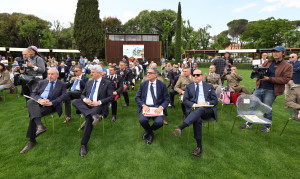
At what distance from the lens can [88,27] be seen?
3372 cm

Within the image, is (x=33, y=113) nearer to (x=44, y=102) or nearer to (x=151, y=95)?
(x=44, y=102)

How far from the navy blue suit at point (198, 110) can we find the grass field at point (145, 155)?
1.97ft

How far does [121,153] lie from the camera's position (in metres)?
3.18

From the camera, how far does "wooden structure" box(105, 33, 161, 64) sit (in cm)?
3139

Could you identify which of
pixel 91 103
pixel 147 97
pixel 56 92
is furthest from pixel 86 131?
pixel 147 97

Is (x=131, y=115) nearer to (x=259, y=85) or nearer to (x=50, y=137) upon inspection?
(x=50, y=137)

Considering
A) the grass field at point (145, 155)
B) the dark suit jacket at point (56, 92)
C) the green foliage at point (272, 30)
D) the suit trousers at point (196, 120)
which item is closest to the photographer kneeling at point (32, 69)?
the dark suit jacket at point (56, 92)

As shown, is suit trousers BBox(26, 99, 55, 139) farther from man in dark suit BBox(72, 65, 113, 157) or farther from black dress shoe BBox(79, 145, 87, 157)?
black dress shoe BBox(79, 145, 87, 157)

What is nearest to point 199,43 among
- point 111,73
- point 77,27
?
point 77,27

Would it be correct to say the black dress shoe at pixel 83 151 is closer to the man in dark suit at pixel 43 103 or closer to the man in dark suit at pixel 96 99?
the man in dark suit at pixel 96 99

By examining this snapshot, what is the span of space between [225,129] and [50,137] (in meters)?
4.46

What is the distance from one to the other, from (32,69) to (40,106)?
Result: 151 centimetres

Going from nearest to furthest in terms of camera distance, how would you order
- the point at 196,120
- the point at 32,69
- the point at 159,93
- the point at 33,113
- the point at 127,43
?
the point at 196,120 < the point at 33,113 < the point at 159,93 < the point at 32,69 < the point at 127,43

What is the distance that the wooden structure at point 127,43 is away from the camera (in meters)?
31.4
